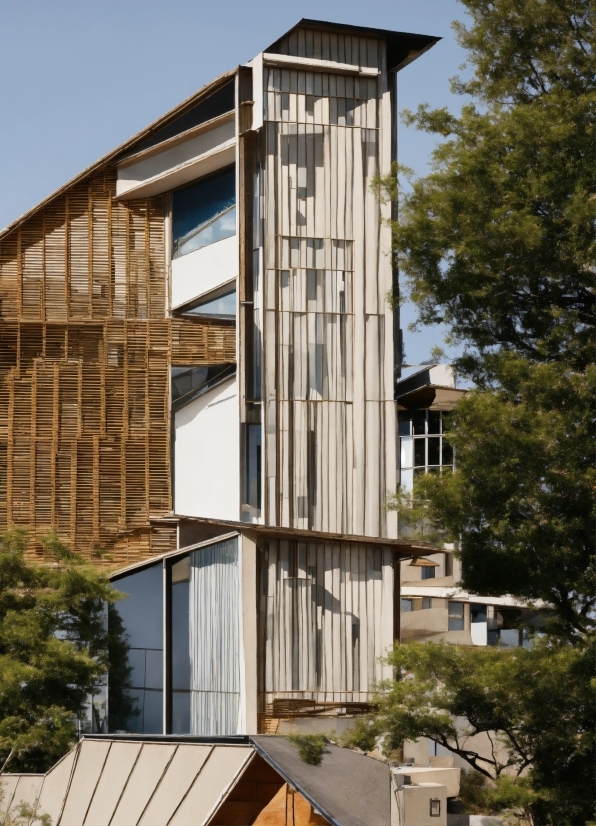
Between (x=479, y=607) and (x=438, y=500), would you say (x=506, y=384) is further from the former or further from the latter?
(x=479, y=607)

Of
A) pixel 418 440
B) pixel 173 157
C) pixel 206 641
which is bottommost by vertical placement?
pixel 206 641

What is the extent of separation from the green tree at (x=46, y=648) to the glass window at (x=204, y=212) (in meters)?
6.98

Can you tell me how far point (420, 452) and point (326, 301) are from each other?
12.9m

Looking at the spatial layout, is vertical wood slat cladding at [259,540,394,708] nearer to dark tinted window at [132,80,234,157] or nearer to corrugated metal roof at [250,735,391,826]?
corrugated metal roof at [250,735,391,826]

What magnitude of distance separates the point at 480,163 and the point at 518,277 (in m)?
1.59

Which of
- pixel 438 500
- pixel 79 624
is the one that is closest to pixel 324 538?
pixel 79 624

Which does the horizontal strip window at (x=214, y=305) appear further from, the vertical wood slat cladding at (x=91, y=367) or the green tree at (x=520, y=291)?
the green tree at (x=520, y=291)

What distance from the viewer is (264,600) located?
24.8m

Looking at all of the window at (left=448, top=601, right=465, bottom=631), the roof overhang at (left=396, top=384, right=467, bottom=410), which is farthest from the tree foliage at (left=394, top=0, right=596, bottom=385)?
the window at (left=448, top=601, right=465, bottom=631)

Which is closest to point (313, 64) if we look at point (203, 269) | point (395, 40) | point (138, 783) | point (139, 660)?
point (395, 40)

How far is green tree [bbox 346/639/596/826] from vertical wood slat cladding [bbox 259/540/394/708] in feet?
20.2

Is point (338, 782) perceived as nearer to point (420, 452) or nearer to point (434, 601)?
point (420, 452)

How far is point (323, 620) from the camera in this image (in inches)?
982

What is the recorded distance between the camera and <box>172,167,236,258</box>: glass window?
91.5ft
